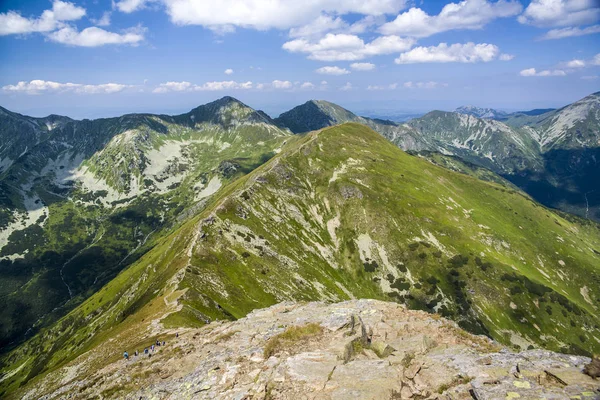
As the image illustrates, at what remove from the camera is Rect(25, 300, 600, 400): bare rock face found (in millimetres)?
25266

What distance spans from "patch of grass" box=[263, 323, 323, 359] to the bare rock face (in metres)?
0.12

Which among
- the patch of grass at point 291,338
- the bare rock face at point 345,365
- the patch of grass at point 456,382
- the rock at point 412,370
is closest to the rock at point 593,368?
the bare rock face at point 345,365

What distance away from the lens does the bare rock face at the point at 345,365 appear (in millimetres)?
25266

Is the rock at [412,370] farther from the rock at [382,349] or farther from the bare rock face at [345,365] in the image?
the rock at [382,349]

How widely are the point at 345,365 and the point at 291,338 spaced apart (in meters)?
9.03

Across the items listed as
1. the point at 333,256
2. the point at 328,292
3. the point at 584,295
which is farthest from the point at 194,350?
the point at 584,295

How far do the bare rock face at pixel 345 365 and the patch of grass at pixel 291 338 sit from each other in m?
0.12

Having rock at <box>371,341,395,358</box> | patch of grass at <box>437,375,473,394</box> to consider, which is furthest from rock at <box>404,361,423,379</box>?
rock at <box>371,341,395,358</box>

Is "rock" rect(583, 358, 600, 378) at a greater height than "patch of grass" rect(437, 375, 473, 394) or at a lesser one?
greater

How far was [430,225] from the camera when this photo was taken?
193000 millimetres

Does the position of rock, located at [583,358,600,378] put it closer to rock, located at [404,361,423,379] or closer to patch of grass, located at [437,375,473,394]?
patch of grass, located at [437,375,473,394]

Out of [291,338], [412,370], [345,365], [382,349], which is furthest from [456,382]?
[291,338]

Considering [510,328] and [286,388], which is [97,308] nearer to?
[286,388]

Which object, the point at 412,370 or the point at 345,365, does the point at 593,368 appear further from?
the point at 345,365
